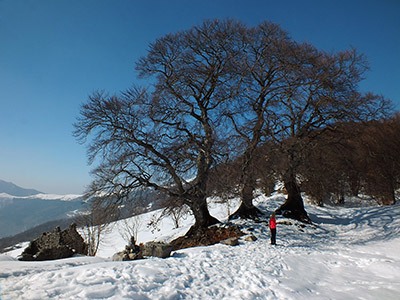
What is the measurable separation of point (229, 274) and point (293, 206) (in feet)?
37.2

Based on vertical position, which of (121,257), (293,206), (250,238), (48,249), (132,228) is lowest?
Answer: (132,228)

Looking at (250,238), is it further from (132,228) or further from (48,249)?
(132,228)

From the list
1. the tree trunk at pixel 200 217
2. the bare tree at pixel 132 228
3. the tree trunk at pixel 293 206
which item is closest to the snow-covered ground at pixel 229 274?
the tree trunk at pixel 200 217

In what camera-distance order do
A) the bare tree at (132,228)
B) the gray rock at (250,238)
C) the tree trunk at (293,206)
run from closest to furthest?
the gray rock at (250,238) < the tree trunk at (293,206) < the bare tree at (132,228)

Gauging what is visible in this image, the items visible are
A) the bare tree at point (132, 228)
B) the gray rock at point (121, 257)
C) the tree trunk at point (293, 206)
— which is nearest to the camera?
the gray rock at point (121, 257)

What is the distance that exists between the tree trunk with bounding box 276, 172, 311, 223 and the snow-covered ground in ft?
14.4

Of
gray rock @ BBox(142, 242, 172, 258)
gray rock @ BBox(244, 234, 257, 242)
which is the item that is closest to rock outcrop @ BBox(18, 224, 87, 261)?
gray rock @ BBox(142, 242, 172, 258)

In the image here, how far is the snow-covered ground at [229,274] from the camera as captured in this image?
4133mm

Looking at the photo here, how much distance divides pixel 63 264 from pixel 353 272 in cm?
786

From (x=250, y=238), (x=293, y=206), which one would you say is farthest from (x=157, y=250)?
(x=293, y=206)

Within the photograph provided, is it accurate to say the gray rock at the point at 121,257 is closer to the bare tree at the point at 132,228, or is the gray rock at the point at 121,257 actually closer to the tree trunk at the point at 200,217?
the tree trunk at the point at 200,217

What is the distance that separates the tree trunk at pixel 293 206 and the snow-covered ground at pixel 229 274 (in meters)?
4.39

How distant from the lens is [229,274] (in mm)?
5953

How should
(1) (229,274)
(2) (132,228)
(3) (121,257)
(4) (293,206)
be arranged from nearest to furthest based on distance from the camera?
(1) (229,274) < (3) (121,257) < (4) (293,206) < (2) (132,228)
